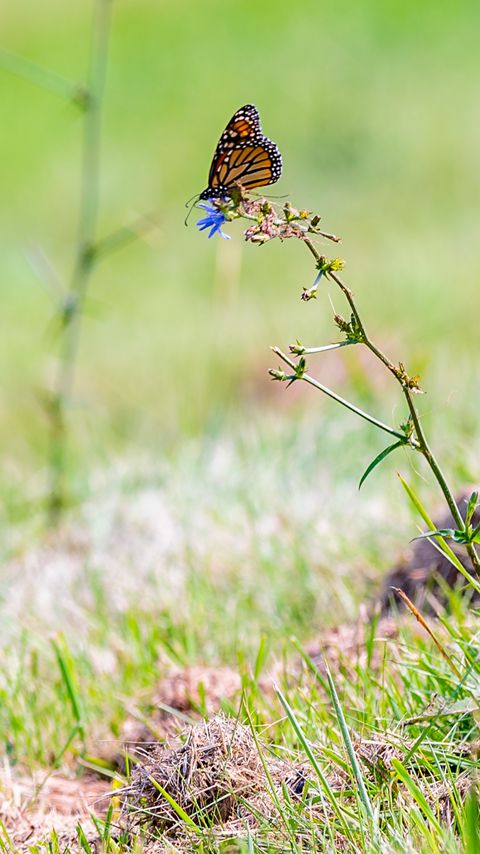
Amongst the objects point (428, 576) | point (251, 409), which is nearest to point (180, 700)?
point (428, 576)

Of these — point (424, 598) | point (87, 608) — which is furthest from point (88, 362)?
point (424, 598)

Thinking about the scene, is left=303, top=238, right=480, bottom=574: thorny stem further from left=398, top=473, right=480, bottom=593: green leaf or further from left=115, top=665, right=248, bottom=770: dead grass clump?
left=115, top=665, right=248, bottom=770: dead grass clump

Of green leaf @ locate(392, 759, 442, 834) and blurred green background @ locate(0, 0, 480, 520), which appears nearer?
green leaf @ locate(392, 759, 442, 834)

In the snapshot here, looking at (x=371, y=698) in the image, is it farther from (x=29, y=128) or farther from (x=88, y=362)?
(x=29, y=128)

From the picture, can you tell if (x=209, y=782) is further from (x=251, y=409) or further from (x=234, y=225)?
(x=234, y=225)

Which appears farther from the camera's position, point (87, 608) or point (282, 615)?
point (87, 608)

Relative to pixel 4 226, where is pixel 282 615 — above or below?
below

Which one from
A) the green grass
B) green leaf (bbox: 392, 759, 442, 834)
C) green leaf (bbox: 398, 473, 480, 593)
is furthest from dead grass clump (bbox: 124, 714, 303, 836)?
green leaf (bbox: 398, 473, 480, 593)

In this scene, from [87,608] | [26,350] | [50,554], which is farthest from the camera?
[26,350]
